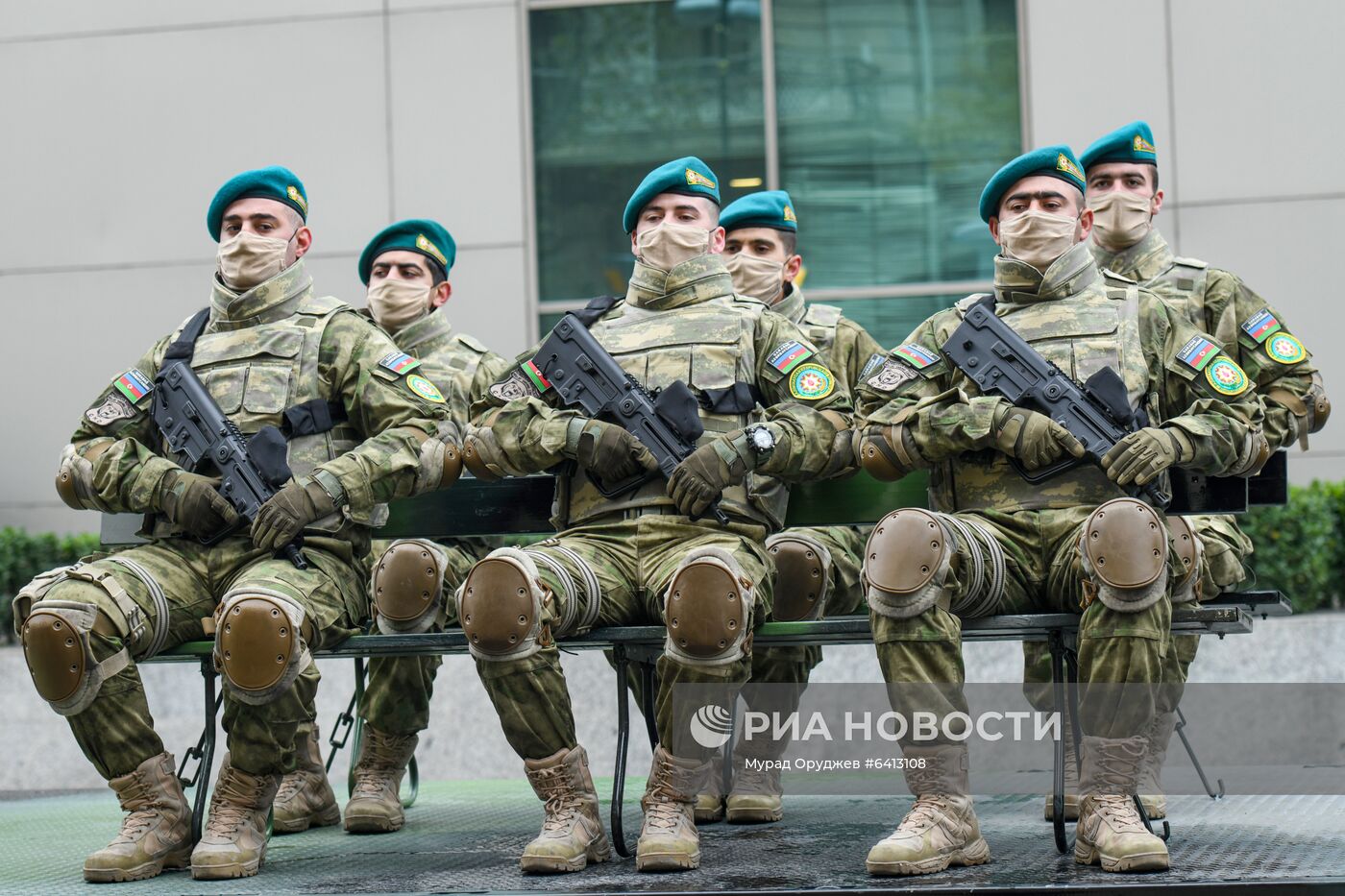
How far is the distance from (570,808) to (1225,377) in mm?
2322

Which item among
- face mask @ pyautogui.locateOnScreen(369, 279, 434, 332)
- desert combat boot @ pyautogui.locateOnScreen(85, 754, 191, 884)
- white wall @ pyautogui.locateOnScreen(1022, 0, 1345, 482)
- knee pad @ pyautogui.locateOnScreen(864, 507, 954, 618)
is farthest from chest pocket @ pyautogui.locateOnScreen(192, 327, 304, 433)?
white wall @ pyautogui.locateOnScreen(1022, 0, 1345, 482)

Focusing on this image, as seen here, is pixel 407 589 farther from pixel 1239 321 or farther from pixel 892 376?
pixel 1239 321

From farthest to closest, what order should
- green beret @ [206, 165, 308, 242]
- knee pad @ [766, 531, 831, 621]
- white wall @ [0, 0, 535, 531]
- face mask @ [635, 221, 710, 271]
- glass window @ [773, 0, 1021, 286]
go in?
white wall @ [0, 0, 535, 531] < glass window @ [773, 0, 1021, 286] < knee pad @ [766, 531, 831, 621] < green beret @ [206, 165, 308, 242] < face mask @ [635, 221, 710, 271]

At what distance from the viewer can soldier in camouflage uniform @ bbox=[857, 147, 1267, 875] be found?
4695 mm

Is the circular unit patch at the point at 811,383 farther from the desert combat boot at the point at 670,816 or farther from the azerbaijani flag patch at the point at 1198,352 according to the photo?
the desert combat boot at the point at 670,816

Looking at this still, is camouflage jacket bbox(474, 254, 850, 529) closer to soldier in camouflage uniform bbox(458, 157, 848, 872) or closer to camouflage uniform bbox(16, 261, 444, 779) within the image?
soldier in camouflage uniform bbox(458, 157, 848, 872)

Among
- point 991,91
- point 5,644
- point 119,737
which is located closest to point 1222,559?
point 119,737

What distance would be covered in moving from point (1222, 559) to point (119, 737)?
3595 millimetres

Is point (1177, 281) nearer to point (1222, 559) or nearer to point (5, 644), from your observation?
point (1222, 559)

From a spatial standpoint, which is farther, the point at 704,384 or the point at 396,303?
the point at 396,303

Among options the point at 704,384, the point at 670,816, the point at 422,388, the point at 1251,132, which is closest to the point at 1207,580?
the point at 704,384

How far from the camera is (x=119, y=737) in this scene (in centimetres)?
521

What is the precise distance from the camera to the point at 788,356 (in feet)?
18.6

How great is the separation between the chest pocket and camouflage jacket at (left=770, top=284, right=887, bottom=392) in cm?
198
